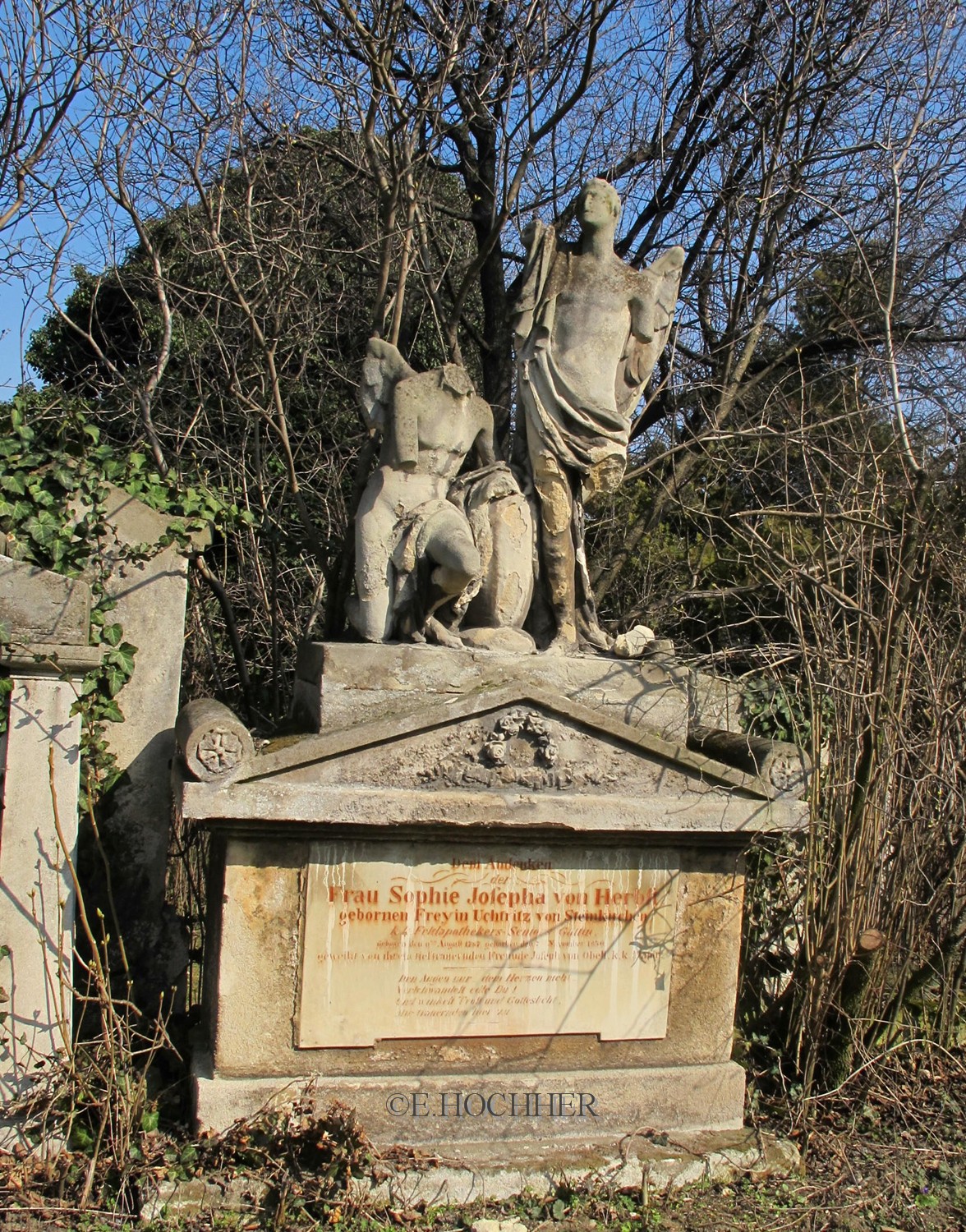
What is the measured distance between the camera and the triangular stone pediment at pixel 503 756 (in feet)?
13.2

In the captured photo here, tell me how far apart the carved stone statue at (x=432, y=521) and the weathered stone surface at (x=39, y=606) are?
3.34 feet

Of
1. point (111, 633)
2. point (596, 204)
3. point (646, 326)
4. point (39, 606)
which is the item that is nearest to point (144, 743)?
point (111, 633)

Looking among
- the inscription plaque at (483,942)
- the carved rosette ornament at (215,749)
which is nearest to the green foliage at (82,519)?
the carved rosette ornament at (215,749)

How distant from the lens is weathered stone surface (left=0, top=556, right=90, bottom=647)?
4.04 meters

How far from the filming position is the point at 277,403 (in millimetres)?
7188

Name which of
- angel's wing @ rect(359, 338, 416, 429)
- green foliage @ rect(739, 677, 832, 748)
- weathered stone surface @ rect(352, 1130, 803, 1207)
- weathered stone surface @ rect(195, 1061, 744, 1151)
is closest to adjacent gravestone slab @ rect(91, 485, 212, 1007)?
weathered stone surface @ rect(195, 1061, 744, 1151)

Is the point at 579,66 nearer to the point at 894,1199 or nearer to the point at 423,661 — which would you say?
the point at 423,661

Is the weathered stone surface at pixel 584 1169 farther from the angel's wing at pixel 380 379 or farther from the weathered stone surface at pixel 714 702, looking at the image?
the angel's wing at pixel 380 379

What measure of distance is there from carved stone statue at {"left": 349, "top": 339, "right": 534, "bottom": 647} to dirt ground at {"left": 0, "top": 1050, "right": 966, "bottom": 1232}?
6.14ft

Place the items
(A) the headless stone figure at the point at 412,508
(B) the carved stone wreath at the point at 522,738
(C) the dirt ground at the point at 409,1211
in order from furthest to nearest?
(A) the headless stone figure at the point at 412,508 → (B) the carved stone wreath at the point at 522,738 → (C) the dirt ground at the point at 409,1211

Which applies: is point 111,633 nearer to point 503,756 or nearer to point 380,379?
point 380,379

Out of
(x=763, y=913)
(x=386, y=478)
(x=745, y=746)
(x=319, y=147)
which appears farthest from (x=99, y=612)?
(x=319, y=147)

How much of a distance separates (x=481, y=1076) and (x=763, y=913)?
6.09 feet

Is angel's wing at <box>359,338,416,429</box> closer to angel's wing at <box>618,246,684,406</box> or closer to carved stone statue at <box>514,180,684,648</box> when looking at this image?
carved stone statue at <box>514,180,684,648</box>
